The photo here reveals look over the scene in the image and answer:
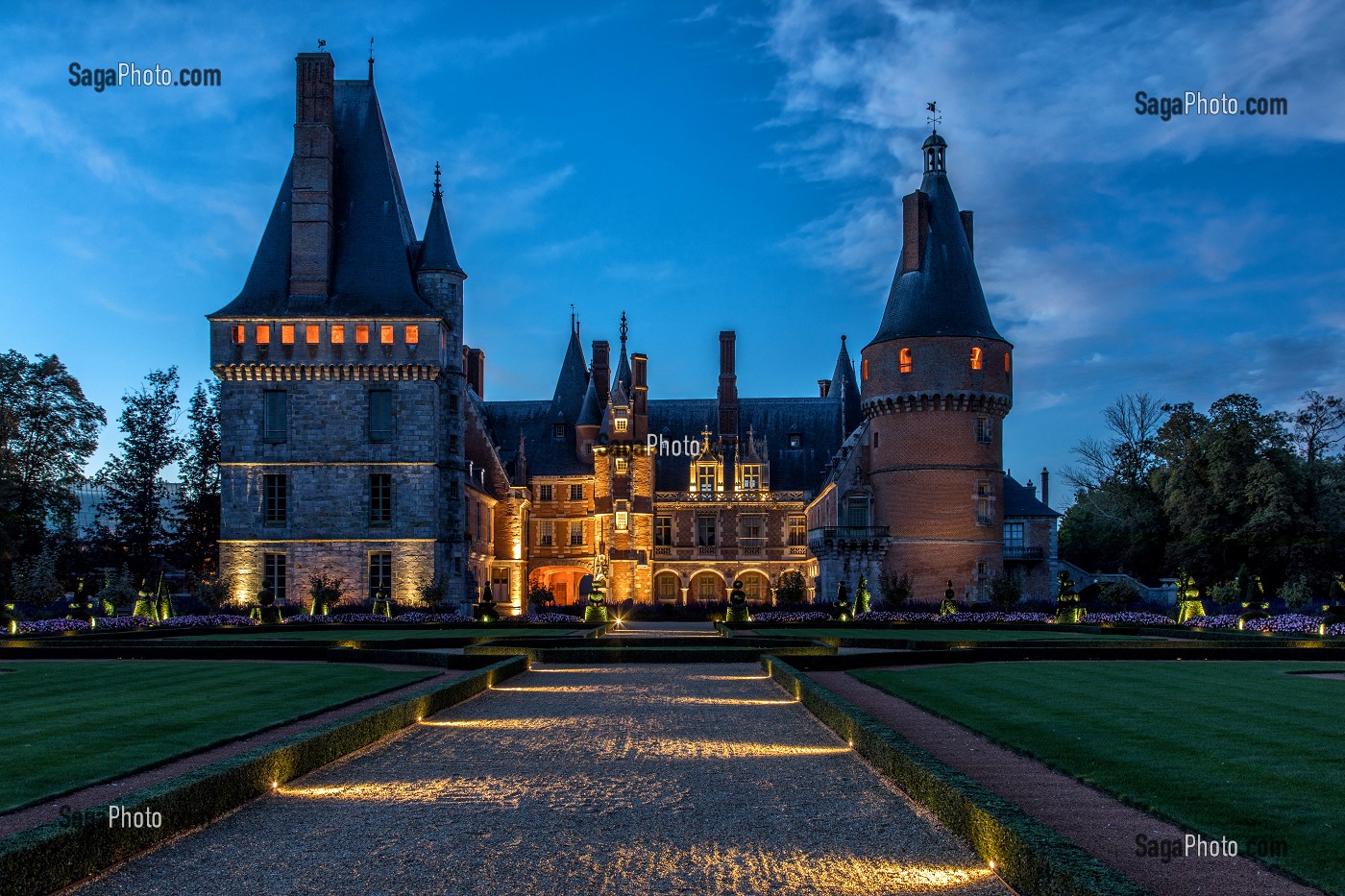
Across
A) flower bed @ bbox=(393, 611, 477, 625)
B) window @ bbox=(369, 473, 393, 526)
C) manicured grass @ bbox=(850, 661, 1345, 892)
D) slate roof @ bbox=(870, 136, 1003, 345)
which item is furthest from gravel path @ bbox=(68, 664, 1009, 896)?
slate roof @ bbox=(870, 136, 1003, 345)

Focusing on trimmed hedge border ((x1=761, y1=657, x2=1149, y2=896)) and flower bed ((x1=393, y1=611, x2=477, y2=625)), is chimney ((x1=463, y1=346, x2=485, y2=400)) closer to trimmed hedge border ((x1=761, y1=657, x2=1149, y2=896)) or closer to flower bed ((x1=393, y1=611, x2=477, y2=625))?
flower bed ((x1=393, y1=611, x2=477, y2=625))

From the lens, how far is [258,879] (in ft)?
Answer: 25.3

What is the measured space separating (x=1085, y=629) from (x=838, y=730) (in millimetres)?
25584

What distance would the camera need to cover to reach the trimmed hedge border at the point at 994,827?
21.7ft

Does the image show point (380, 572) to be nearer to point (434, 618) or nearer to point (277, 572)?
point (277, 572)

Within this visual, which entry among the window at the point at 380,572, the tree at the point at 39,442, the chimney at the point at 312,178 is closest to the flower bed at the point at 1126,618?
the window at the point at 380,572

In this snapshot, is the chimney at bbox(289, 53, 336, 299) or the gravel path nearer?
the gravel path

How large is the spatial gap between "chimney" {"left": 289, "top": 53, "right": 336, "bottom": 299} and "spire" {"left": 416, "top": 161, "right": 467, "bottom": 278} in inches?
158

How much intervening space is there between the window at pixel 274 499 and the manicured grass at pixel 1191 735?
33.4 metres

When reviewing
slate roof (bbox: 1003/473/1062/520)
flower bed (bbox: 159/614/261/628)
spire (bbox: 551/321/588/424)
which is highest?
spire (bbox: 551/321/588/424)

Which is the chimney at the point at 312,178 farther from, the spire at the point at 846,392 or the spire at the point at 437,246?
the spire at the point at 846,392

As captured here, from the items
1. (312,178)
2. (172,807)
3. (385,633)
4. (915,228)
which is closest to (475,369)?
(312,178)

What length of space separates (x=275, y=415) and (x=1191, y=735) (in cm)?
4306

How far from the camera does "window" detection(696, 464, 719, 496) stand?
64312 millimetres
